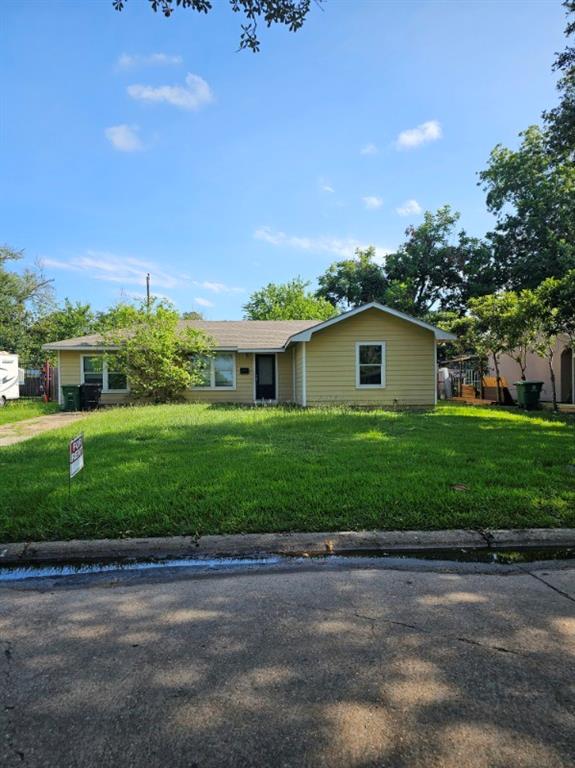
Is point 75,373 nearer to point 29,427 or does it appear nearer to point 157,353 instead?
point 157,353

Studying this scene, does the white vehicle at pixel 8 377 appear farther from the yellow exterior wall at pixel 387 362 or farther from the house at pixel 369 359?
the yellow exterior wall at pixel 387 362

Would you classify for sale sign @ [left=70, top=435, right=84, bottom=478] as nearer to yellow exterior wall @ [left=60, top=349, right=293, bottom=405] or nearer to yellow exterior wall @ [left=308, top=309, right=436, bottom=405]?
yellow exterior wall @ [left=308, top=309, right=436, bottom=405]

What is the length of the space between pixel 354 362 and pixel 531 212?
1983cm

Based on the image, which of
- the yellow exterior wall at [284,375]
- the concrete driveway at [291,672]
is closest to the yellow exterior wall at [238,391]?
the yellow exterior wall at [284,375]

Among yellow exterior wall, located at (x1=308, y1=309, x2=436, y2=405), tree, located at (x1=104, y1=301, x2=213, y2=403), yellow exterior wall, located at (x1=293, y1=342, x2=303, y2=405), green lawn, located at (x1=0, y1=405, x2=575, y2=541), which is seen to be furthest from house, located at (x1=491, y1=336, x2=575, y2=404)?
tree, located at (x1=104, y1=301, x2=213, y2=403)

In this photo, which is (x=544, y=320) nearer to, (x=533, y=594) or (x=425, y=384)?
(x=425, y=384)

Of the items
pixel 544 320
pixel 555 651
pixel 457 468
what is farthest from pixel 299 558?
pixel 544 320

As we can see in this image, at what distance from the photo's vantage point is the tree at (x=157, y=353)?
16.5m

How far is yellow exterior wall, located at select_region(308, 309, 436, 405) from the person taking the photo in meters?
15.9

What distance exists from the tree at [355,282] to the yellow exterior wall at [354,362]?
64.4 feet

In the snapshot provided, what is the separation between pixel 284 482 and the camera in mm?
5742

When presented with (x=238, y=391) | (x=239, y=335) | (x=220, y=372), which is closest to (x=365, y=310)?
(x=238, y=391)

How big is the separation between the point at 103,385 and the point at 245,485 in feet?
46.9

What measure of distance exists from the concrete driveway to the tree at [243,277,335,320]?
31.6 meters
